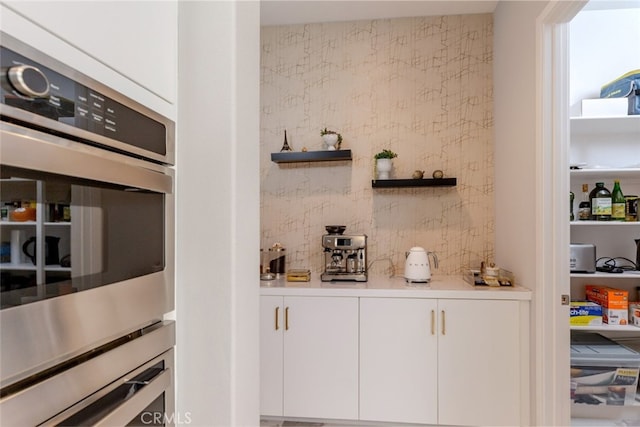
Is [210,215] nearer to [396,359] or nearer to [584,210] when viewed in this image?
[396,359]

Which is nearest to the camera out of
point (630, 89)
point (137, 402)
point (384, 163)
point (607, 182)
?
point (137, 402)

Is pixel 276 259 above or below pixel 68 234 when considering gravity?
below

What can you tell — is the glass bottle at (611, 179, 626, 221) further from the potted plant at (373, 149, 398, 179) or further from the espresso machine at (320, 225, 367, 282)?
the espresso machine at (320, 225, 367, 282)

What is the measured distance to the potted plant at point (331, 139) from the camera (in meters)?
2.62

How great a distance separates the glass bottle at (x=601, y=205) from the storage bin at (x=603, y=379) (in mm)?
826

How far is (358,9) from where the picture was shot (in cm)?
260

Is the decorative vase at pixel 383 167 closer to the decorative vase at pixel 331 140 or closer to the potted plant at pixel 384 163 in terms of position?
the potted plant at pixel 384 163

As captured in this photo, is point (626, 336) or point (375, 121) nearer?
point (626, 336)

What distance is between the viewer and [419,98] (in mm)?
2680

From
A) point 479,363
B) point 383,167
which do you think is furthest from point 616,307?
point 383,167

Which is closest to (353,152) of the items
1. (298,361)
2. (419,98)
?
(419,98)

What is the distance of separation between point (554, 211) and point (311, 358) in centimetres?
155

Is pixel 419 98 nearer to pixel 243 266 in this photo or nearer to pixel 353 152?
pixel 353 152

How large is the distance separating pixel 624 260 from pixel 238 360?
2.81m
